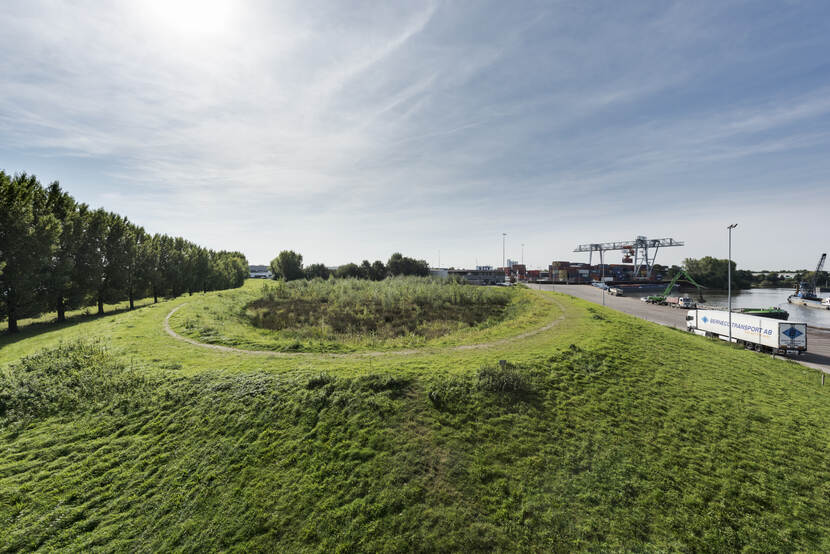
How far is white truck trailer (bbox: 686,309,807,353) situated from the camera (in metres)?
24.6

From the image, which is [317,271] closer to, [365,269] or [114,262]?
[365,269]

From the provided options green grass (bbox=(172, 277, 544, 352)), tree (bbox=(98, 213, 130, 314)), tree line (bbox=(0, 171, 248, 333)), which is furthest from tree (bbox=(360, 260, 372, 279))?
tree (bbox=(98, 213, 130, 314))

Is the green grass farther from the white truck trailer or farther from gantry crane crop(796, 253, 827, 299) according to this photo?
gantry crane crop(796, 253, 827, 299)

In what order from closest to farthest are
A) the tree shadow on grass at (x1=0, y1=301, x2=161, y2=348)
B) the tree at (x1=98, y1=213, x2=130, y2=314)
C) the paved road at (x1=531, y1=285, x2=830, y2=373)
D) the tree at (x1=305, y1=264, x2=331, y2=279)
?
the tree shadow on grass at (x1=0, y1=301, x2=161, y2=348)
the paved road at (x1=531, y1=285, x2=830, y2=373)
the tree at (x1=98, y1=213, x2=130, y2=314)
the tree at (x1=305, y1=264, x2=331, y2=279)

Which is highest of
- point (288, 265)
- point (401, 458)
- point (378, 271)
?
point (288, 265)

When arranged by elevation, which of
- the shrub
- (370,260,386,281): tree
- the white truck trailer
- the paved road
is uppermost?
(370,260,386,281): tree

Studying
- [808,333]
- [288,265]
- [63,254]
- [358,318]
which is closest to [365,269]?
[288,265]

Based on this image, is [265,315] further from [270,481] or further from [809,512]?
[809,512]

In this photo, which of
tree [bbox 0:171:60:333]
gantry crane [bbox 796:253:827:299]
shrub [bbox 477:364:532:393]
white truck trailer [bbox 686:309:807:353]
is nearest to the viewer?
shrub [bbox 477:364:532:393]

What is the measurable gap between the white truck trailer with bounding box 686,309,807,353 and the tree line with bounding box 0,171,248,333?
201 ft

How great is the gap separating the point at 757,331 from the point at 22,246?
62278mm

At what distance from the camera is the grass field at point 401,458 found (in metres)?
6.98

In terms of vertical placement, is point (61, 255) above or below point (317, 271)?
above

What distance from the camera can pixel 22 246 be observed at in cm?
2347
